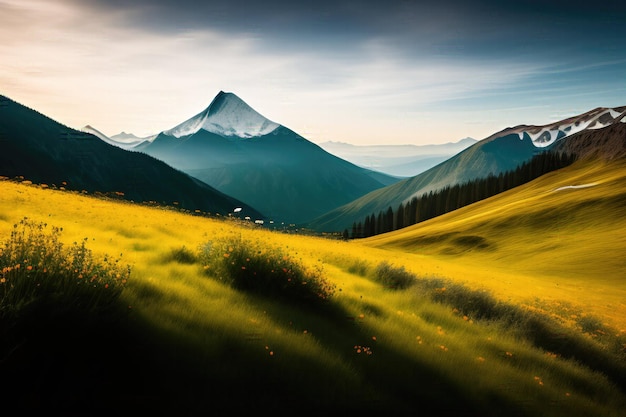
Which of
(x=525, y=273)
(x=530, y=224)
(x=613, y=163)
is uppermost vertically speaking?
(x=613, y=163)

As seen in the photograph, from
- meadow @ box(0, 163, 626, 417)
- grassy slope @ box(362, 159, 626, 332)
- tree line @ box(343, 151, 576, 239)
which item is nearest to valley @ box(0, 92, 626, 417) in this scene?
meadow @ box(0, 163, 626, 417)

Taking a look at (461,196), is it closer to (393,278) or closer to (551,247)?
(551,247)

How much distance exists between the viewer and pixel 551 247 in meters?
54.3

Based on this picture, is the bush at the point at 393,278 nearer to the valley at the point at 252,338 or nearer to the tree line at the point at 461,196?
the valley at the point at 252,338

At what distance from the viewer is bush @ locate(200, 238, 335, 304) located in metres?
10.5

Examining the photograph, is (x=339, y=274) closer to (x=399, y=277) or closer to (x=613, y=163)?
(x=399, y=277)

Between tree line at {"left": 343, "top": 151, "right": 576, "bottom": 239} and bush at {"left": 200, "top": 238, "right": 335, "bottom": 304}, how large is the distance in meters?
157

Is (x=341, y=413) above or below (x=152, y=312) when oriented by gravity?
below

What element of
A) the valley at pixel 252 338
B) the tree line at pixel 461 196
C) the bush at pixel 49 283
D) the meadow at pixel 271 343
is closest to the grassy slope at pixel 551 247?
the meadow at pixel 271 343

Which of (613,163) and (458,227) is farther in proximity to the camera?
(613,163)

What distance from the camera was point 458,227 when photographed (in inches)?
3000

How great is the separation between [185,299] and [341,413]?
13.4ft

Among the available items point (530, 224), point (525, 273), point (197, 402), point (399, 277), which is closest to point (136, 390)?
point (197, 402)

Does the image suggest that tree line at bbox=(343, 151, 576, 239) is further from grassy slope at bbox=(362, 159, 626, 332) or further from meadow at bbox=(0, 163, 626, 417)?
meadow at bbox=(0, 163, 626, 417)
